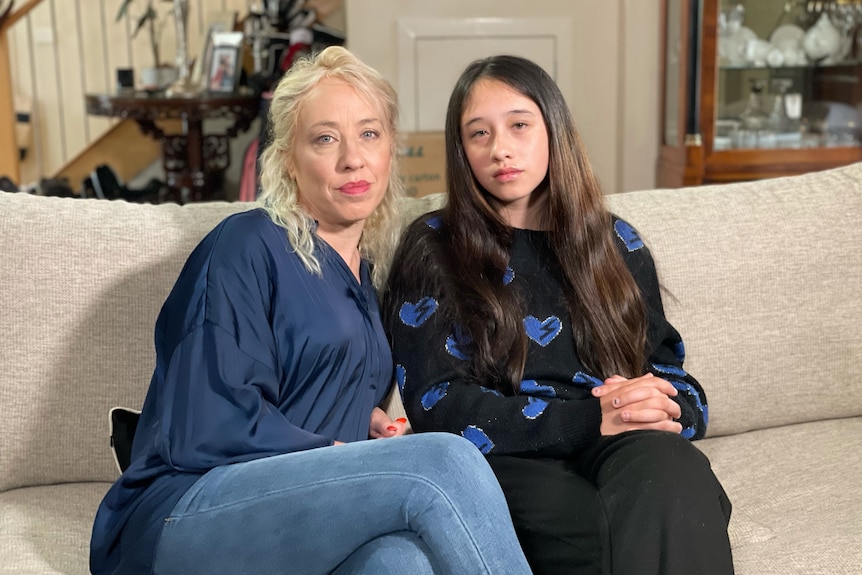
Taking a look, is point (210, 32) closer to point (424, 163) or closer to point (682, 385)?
point (424, 163)

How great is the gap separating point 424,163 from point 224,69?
101 centimetres

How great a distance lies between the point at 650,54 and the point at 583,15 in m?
0.32

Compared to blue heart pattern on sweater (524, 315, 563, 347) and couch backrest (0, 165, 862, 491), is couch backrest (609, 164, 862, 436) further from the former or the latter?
blue heart pattern on sweater (524, 315, 563, 347)

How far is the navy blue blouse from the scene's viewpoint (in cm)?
131

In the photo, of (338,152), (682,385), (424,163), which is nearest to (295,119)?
(338,152)

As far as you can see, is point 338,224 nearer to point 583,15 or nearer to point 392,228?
point 392,228

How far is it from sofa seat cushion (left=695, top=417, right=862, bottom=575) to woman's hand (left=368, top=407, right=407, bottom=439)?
1.83 feet

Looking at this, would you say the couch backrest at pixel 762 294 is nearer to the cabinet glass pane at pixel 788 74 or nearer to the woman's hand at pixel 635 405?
the woman's hand at pixel 635 405

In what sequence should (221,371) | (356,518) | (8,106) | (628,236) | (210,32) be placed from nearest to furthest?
(356,518), (221,371), (628,236), (210,32), (8,106)

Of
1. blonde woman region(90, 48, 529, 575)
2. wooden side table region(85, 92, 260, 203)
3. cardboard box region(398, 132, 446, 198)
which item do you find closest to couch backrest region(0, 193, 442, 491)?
blonde woman region(90, 48, 529, 575)

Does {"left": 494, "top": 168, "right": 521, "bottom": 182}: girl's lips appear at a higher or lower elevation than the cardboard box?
higher

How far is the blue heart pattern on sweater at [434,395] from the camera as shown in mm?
1569

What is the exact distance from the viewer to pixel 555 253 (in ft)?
5.60

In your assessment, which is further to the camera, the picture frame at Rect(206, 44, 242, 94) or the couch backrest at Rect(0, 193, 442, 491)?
the picture frame at Rect(206, 44, 242, 94)
